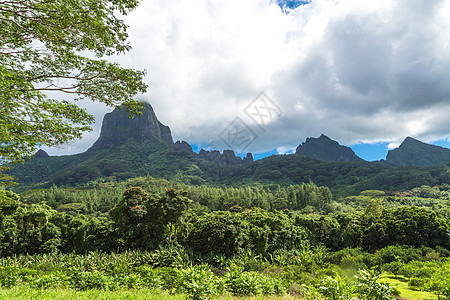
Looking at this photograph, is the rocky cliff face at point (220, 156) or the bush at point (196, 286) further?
the rocky cliff face at point (220, 156)

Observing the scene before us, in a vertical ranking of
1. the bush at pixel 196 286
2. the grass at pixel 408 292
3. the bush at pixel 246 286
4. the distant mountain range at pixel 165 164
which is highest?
the distant mountain range at pixel 165 164

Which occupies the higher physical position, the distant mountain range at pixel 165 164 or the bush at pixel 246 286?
the distant mountain range at pixel 165 164

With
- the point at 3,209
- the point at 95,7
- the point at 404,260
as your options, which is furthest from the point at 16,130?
the point at 404,260

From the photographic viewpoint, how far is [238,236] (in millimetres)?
14859

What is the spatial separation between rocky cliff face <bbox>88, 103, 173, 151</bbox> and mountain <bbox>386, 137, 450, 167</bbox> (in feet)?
685

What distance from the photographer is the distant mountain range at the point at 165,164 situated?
103 meters

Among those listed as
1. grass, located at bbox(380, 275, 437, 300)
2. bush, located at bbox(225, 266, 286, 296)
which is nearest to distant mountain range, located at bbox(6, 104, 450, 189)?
grass, located at bbox(380, 275, 437, 300)

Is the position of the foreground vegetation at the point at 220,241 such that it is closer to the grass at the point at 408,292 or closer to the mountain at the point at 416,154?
the grass at the point at 408,292

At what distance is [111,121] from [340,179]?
165209 millimetres

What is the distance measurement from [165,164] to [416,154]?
213 m

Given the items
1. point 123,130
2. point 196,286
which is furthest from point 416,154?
point 123,130

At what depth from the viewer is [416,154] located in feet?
589

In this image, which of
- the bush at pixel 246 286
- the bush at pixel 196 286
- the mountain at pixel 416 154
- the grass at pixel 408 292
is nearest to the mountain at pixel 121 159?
the grass at pixel 408 292

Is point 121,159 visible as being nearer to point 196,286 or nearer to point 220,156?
point 220,156
